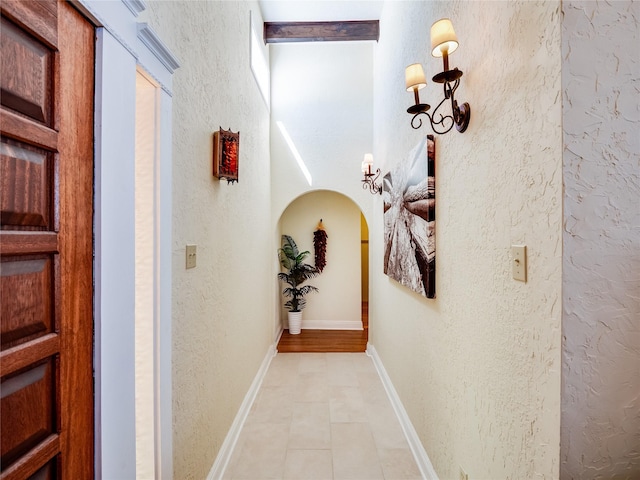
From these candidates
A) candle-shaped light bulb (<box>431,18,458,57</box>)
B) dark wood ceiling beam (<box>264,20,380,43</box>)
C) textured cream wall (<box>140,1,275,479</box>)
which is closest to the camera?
candle-shaped light bulb (<box>431,18,458,57</box>)

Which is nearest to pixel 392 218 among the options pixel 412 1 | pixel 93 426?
pixel 412 1

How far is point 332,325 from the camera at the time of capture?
5.30 metres

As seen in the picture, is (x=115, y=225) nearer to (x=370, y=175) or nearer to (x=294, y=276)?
(x=370, y=175)

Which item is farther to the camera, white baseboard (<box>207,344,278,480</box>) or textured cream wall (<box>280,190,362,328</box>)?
textured cream wall (<box>280,190,362,328</box>)

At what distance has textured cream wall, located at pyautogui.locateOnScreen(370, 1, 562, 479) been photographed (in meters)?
0.92

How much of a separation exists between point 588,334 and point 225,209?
1.95m

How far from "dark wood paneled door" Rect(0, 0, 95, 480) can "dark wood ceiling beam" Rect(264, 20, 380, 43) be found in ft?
11.2

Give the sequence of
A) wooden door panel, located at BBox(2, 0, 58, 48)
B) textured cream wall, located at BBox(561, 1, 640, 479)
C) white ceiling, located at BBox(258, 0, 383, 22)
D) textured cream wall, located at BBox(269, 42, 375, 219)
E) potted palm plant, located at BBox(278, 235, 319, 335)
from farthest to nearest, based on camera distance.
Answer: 1. potted palm plant, located at BBox(278, 235, 319, 335)
2. textured cream wall, located at BBox(269, 42, 375, 219)
3. white ceiling, located at BBox(258, 0, 383, 22)
4. textured cream wall, located at BBox(561, 1, 640, 479)
5. wooden door panel, located at BBox(2, 0, 58, 48)

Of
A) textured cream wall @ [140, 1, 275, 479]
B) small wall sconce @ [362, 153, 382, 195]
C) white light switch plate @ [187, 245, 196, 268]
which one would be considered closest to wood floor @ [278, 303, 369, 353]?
textured cream wall @ [140, 1, 275, 479]

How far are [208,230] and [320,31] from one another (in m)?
3.13

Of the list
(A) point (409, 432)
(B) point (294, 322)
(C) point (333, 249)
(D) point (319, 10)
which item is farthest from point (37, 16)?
(C) point (333, 249)

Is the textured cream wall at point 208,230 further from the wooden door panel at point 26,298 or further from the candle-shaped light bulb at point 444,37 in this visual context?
the candle-shaped light bulb at point 444,37

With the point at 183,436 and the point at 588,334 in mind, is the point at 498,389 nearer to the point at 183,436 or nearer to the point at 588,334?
the point at 588,334

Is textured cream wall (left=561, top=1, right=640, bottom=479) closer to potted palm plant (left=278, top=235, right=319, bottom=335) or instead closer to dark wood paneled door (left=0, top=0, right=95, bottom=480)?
dark wood paneled door (left=0, top=0, right=95, bottom=480)
